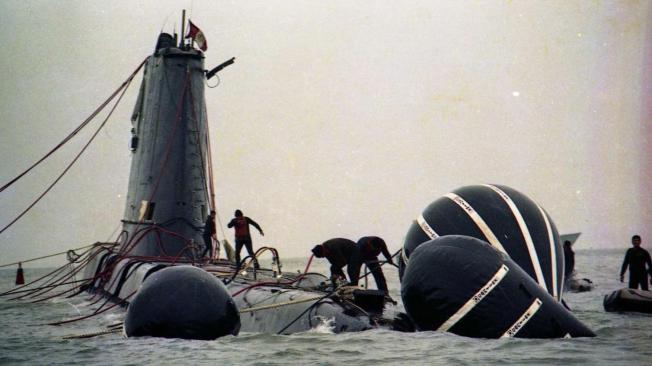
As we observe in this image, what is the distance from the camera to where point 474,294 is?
800cm

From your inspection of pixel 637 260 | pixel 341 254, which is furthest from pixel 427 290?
pixel 637 260

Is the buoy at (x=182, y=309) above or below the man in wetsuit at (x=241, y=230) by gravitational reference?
below

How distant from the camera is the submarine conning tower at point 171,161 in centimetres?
1767

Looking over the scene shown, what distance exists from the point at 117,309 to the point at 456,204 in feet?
28.5

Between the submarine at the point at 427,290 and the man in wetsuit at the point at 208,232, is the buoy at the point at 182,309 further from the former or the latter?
the man in wetsuit at the point at 208,232

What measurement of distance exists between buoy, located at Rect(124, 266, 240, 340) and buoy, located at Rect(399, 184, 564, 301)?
143 inches

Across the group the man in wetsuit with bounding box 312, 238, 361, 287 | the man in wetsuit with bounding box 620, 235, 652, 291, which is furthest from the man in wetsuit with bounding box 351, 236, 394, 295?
the man in wetsuit with bounding box 620, 235, 652, 291

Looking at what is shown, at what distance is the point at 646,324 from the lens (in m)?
10.6

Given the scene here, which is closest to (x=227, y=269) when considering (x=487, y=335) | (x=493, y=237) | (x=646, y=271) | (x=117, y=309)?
(x=117, y=309)

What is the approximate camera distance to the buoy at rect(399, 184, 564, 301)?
32.6ft

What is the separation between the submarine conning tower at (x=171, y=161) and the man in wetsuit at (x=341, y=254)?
5.24 meters

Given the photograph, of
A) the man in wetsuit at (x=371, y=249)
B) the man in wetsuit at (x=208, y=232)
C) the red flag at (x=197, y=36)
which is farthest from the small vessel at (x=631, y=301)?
the red flag at (x=197, y=36)

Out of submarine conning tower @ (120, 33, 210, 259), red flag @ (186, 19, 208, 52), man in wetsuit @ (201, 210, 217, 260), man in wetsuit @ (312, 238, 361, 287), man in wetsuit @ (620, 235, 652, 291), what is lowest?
man in wetsuit @ (620, 235, 652, 291)

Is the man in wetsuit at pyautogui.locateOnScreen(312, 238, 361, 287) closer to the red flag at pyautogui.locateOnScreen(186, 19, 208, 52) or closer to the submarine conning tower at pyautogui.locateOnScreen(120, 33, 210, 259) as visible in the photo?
the submarine conning tower at pyautogui.locateOnScreen(120, 33, 210, 259)
